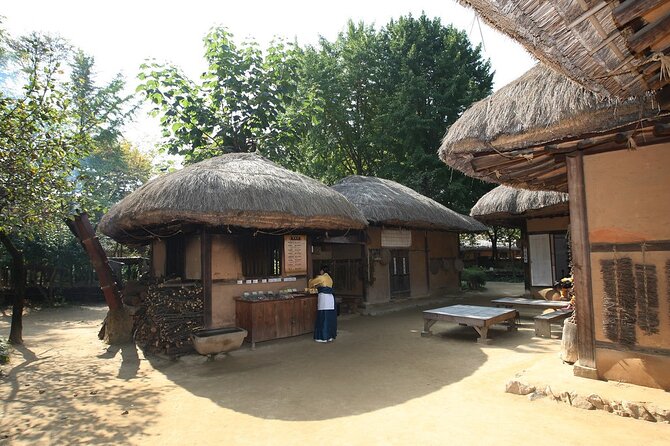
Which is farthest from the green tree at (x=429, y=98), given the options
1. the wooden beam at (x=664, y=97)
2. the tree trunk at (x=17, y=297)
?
the tree trunk at (x=17, y=297)

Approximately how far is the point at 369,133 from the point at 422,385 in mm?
15998

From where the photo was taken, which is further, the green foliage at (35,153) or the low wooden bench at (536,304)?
the low wooden bench at (536,304)

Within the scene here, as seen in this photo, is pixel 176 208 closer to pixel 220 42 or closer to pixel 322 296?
pixel 322 296

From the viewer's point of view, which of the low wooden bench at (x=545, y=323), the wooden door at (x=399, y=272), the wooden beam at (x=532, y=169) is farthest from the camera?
the wooden door at (x=399, y=272)

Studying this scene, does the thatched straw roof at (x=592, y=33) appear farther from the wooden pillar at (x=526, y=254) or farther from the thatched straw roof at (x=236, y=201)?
the wooden pillar at (x=526, y=254)

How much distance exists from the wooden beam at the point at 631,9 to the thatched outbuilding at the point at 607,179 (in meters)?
0.75

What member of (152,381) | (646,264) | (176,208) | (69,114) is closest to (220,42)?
(69,114)

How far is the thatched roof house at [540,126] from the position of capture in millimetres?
3713

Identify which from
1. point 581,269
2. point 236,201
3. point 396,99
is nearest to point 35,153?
point 236,201

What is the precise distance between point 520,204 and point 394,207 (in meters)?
3.53

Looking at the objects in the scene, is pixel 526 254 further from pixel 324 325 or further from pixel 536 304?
pixel 324 325

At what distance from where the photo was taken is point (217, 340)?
21.2ft

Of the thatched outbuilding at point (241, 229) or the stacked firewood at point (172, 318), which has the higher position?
the thatched outbuilding at point (241, 229)

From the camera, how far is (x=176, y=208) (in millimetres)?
6266
